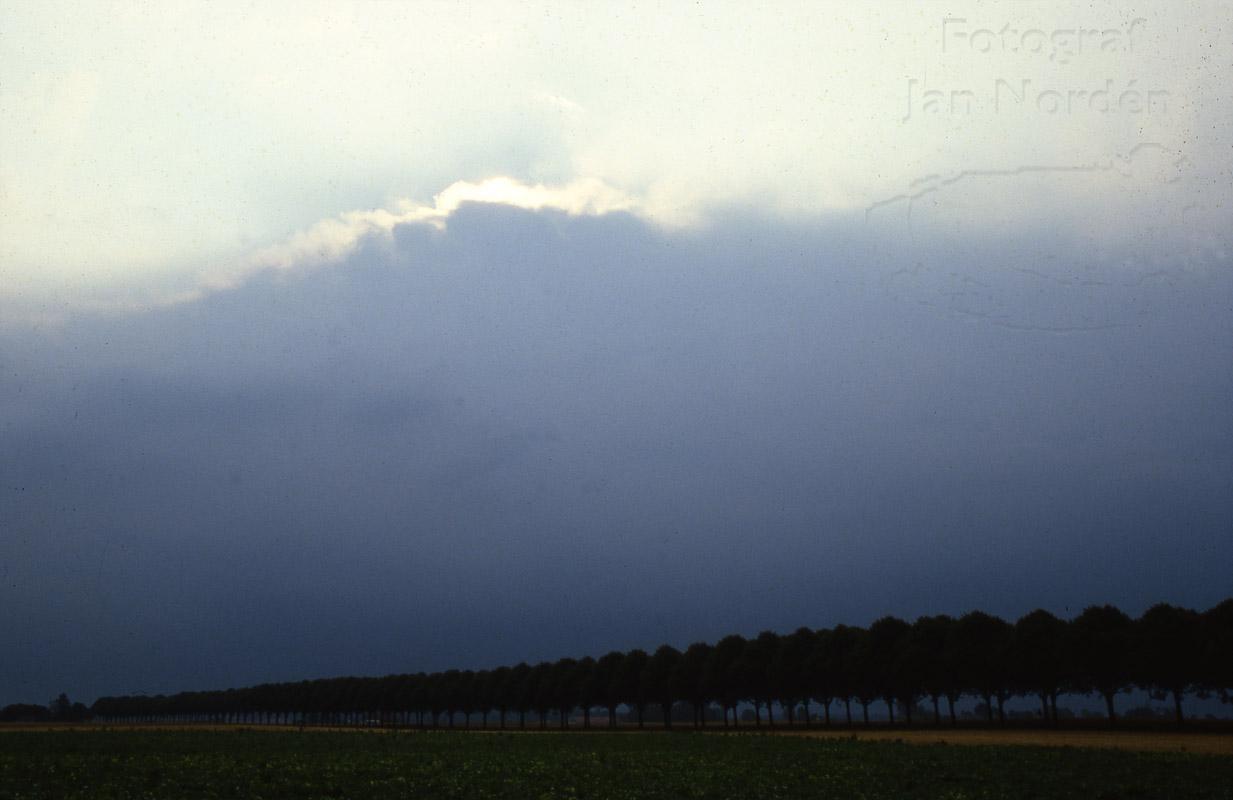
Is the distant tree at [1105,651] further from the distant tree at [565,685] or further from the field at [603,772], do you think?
the distant tree at [565,685]

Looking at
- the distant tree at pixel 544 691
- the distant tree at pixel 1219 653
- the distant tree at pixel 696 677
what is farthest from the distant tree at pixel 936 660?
the distant tree at pixel 544 691

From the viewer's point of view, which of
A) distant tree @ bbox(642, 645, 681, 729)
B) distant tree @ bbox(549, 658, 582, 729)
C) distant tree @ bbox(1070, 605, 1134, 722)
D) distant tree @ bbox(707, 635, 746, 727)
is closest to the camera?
distant tree @ bbox(1070, 605, 1134, 722)

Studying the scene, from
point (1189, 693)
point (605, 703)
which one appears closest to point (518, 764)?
point (1189, 693)

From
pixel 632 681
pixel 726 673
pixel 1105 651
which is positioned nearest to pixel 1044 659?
pixel 1105 651

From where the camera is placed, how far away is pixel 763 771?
5716cm

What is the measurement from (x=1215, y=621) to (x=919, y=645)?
3592 cm

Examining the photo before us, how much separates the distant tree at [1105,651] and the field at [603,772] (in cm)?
5126

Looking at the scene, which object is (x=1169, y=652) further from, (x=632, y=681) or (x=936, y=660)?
(x=632, y=681)

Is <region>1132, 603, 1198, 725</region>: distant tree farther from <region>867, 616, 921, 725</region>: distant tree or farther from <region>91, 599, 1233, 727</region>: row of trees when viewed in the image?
<region>867, 616, 921, 725</region>: distant tree

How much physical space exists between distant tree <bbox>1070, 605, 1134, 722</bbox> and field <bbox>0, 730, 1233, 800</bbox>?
51.3 metres

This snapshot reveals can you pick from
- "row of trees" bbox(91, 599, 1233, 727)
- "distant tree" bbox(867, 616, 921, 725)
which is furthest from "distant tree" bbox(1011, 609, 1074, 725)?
"distant tree" bbox(867, 616, 921, 725)

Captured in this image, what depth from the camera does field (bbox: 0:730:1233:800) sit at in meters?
46.8

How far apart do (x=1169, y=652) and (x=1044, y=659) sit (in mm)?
14856

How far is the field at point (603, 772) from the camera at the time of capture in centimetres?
4684
